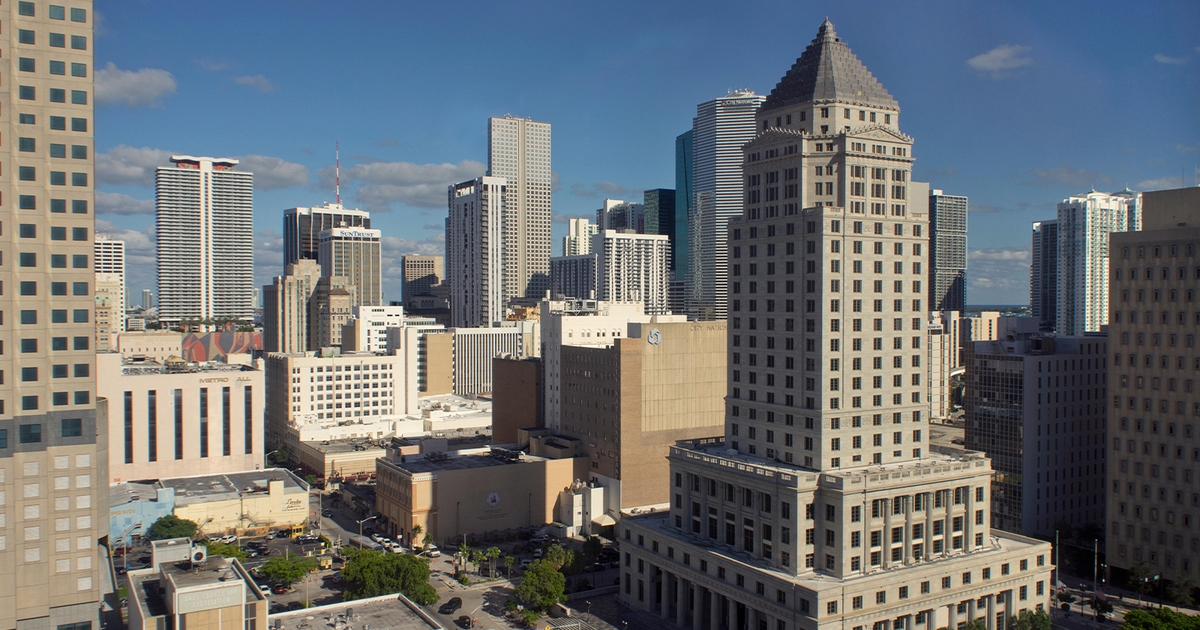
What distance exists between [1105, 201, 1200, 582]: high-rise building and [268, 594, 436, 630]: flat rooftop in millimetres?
84213

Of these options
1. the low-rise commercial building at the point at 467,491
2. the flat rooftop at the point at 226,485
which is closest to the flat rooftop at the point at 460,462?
the low-rise commercial building at the point at 467,491

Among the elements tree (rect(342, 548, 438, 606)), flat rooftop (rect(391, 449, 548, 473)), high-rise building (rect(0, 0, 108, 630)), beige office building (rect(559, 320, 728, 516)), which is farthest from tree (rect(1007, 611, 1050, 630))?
high-rise building (rect(0, 0, 108, 630))

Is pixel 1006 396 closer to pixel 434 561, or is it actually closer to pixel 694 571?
pixel 694 571

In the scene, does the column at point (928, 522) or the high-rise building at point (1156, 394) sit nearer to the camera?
the column at point (928, 522)

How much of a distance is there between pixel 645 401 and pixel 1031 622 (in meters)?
63.7

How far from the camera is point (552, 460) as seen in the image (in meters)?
140

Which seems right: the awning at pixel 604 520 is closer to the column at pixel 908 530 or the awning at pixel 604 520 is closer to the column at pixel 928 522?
the column at pixel 908 530

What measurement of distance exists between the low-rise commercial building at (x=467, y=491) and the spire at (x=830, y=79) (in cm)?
7074

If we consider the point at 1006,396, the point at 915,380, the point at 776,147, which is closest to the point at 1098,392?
the point at 1006,396

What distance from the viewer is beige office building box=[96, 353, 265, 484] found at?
151250 millimetres

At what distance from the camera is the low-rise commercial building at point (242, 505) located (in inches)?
5192

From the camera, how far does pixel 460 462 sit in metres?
139

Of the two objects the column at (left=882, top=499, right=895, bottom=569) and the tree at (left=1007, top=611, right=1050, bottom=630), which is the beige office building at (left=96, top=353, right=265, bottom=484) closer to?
the column at (left=882, top=499, right=895, bottom=569)

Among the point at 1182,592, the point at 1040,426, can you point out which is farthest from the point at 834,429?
the point at 1040,426
